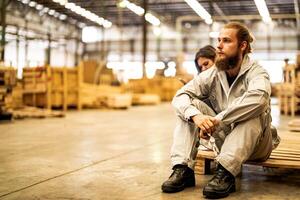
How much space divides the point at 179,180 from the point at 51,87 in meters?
10.5

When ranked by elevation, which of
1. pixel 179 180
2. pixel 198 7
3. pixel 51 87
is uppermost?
pixel 198 7

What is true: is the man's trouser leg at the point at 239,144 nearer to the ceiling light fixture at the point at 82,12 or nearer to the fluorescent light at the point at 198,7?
the fluorescent light at the point at 198,7

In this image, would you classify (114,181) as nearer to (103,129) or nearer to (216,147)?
(216,147)

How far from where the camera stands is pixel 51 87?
41.6 feet

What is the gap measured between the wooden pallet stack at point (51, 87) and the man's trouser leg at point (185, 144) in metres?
10.00

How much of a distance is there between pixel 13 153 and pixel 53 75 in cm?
848

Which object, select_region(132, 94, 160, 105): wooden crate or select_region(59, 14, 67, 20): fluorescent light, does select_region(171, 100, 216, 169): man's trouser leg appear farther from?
select_region(59, 14, 67, 20): fluorescent light

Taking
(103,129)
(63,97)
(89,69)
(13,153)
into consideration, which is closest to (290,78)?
(103,129)

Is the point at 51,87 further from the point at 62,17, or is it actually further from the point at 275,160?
the point at 62,17

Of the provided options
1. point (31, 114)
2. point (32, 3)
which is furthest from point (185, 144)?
point (32, 3)

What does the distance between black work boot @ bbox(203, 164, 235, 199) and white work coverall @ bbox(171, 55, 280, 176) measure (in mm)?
51

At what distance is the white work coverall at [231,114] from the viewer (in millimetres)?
2721

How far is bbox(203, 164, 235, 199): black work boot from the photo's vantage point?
2621mm

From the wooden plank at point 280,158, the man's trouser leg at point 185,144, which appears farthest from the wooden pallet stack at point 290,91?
the man's trouser leg at point 185,144
